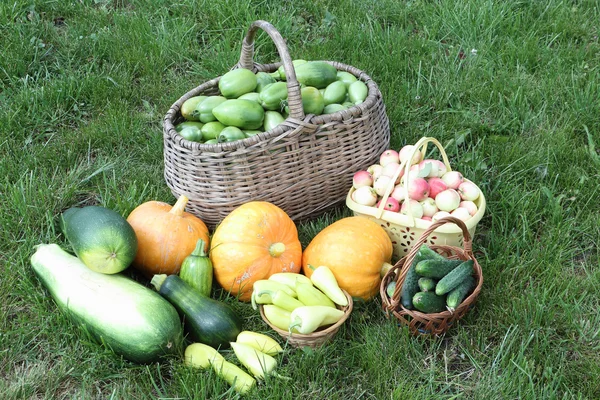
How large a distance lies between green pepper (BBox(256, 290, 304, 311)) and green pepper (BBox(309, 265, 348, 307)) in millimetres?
131

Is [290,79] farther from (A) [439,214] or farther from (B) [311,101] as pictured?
(A) [439,214]

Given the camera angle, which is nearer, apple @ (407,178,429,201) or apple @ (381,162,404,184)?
apple @ (407,178,429,201)

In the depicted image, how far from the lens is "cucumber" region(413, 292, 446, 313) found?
2.61m

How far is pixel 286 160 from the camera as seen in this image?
10.5ft

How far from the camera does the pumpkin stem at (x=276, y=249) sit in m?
2.97

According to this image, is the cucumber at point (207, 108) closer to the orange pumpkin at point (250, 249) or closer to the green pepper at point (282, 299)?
the orange pumpkin at point (250, 249)

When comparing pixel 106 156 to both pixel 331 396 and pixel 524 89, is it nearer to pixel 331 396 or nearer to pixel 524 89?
pixel 331 396

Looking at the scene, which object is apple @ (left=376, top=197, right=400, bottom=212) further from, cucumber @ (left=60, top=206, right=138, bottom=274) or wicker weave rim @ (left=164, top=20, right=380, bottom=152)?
cucumber @ (left=60, top=206, right=138, bottom=274)

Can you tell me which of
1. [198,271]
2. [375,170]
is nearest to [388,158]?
[375,170]

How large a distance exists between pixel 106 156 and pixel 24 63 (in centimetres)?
116

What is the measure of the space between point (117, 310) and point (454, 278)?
1359 millimetres

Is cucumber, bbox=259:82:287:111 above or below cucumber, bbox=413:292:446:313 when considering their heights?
above

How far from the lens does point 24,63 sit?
452 centimetres

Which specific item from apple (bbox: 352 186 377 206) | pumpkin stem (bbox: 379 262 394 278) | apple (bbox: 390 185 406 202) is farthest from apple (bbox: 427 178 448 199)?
pumpkin stem (bbox: 379 262 394 278)
